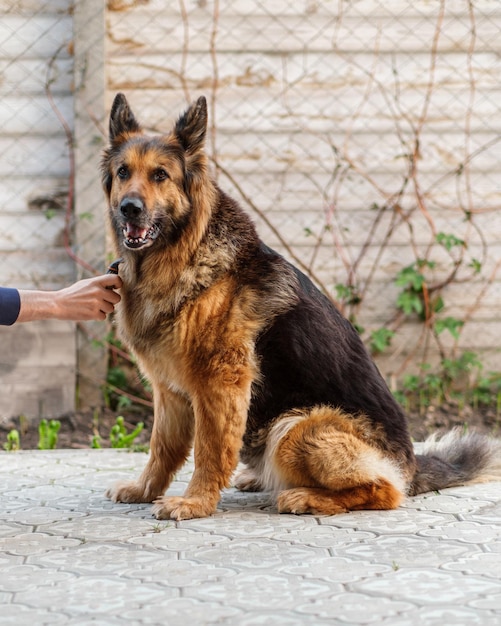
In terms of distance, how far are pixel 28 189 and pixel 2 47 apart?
1107mm

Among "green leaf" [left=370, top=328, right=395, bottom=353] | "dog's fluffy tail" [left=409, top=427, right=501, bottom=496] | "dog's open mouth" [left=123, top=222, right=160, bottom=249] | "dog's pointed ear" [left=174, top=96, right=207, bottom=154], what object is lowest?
"dog's fluffy tail" [left=409, top=427, right=501, bottom=496]

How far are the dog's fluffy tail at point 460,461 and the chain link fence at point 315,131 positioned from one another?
2481 millimetres

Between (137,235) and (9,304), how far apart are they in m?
0.62

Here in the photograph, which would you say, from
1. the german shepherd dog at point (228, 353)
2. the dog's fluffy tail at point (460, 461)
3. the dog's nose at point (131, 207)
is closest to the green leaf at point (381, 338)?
the dog's fluffy tail at point (460, 461)

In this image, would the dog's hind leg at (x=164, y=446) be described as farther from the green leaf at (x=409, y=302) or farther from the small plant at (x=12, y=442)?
the green leaf at (x=409, y=302)

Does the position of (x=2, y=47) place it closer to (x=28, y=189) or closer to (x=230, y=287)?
(x=28, y=189)

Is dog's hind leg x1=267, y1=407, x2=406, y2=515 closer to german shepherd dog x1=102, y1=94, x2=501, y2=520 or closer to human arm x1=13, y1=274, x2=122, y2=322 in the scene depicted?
german shepherd dog x1=102, y1=94, x2=501, y2=520

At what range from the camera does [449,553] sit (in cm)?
295

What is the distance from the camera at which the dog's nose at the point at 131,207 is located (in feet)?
11.3

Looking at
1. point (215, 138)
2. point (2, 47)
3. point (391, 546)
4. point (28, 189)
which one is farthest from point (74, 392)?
point (391, 546)

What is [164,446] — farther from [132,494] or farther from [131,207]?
[131,207]

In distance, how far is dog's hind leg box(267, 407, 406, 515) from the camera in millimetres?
3535

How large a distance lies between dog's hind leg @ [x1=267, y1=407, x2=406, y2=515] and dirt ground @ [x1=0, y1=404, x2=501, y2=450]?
7.51 feet

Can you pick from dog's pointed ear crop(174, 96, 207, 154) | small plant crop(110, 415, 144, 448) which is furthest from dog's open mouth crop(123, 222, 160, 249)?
small plant crop(110, 415, 144, 448)
